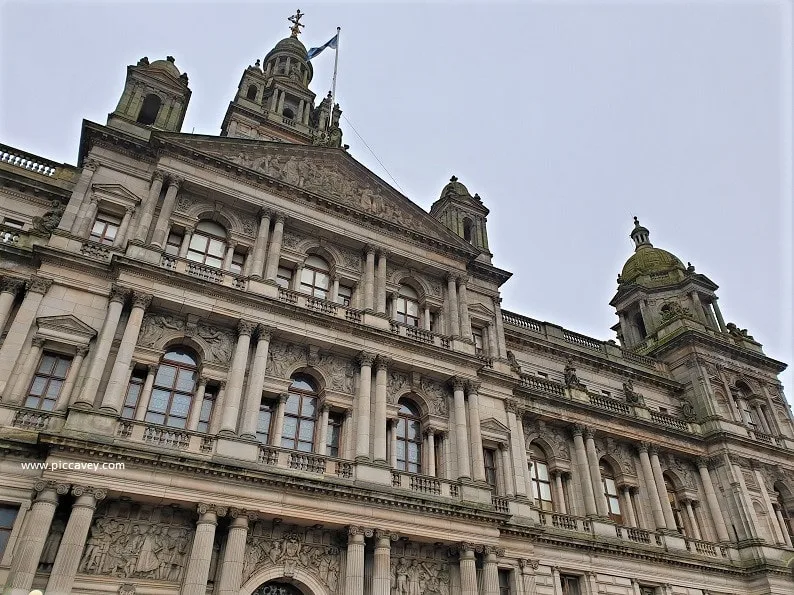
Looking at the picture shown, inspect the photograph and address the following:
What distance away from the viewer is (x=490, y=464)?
24359 mm

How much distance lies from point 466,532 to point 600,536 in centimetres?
770

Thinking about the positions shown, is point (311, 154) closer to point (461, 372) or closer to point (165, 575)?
point (461, 372)

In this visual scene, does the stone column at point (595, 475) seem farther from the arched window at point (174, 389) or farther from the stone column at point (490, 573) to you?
the arched window at point (174, 389)

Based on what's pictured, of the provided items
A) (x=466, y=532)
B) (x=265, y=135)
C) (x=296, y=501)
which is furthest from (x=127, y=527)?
(x=265, y=135)

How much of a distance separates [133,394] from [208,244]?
256 inches

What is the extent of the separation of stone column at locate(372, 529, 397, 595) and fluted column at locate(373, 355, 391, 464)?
7.84ft

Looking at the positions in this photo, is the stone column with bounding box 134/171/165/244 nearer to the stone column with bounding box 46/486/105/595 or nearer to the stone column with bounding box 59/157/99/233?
the stone column with bounding box 59/157/99/233

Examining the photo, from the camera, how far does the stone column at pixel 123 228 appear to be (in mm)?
21000

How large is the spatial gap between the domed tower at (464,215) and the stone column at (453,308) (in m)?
3.79

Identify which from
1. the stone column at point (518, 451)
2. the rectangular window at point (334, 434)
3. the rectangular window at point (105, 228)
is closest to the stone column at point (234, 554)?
the rectangular window at point (334, 434)

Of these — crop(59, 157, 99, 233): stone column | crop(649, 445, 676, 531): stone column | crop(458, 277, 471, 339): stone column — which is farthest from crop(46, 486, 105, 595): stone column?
crop(649, 445, 676, 531): stone column

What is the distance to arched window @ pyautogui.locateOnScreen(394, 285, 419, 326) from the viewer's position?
25869 millimetres

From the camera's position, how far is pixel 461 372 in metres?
24.1

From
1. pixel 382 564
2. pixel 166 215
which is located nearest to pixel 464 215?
pixel 166 215
